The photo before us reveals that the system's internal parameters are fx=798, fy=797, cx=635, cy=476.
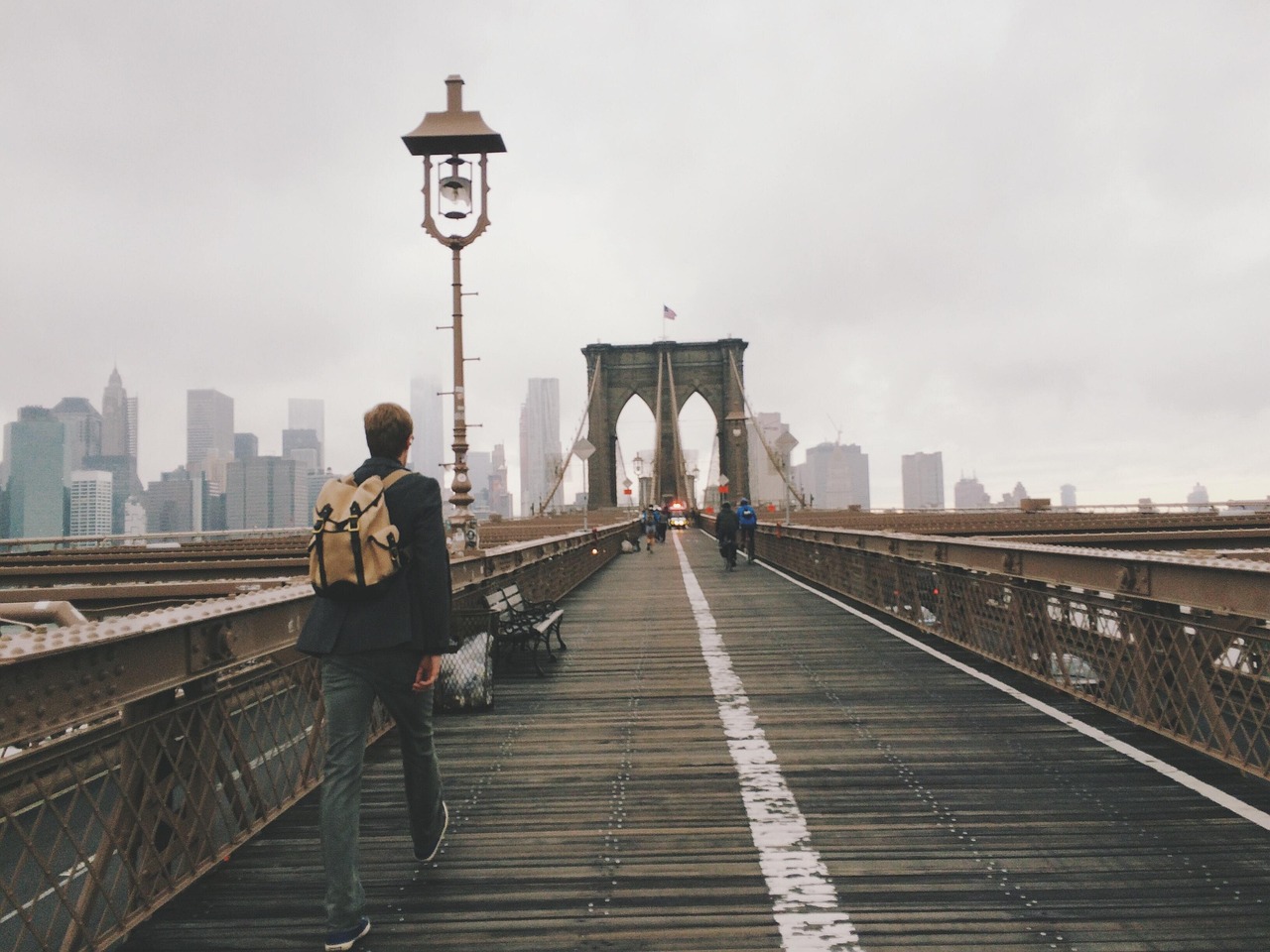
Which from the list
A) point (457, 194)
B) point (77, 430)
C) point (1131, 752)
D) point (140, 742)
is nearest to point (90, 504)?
point (77, 430)

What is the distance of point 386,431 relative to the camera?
3273 mm

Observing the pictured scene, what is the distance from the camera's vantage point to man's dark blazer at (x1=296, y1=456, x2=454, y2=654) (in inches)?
116

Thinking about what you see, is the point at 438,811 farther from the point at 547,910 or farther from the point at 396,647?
the point at 396,647

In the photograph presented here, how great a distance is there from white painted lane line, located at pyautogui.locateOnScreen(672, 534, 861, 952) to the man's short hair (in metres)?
2.30

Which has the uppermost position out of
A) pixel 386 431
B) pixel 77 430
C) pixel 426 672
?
pixel 77 430

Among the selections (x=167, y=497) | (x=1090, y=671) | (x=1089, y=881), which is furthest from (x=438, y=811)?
(x=167, y=497)

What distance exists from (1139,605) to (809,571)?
12.1 meters

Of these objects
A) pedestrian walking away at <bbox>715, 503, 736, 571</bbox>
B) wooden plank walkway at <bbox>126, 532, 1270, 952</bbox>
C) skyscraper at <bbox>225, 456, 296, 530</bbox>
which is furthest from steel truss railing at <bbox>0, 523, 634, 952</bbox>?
skyscraper at <bbox>225, 456, 296, 530</bbox>

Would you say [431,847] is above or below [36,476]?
below

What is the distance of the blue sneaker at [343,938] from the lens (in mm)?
2744

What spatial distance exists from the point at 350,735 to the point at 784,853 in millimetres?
1886

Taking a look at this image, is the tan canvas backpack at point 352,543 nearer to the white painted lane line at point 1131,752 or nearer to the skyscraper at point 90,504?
the white painted lane line at point 1131,752

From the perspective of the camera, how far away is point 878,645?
8.52m

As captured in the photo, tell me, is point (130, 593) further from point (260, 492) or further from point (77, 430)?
point (77, 430)
